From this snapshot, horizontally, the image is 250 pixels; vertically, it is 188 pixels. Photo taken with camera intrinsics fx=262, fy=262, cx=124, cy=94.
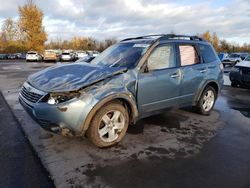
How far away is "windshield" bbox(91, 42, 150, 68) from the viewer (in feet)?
15.4

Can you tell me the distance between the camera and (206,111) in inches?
250

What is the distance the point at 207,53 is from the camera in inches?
244

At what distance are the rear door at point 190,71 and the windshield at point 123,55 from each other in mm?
951

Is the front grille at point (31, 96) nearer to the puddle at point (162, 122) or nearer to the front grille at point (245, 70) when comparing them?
the puddle at point (162, 122)

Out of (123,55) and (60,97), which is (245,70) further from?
(60,97)

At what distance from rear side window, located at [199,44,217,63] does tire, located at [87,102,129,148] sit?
2.69 meters

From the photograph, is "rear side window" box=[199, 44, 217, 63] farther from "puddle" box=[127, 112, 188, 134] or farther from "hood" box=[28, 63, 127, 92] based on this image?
"hood" box=[28, 63, 127, 92]

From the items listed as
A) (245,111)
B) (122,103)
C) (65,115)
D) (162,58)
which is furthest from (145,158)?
(245,111)

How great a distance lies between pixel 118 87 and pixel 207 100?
3027mm

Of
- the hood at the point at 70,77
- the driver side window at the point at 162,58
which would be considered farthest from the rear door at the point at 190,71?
the hood at the point at 70,77

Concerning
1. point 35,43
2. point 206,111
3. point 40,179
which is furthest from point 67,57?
point 40,179

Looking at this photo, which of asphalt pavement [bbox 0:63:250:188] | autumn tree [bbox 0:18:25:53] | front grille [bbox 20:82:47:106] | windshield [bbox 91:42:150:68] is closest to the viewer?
asphalt pavement [bbox 0:63:250:188]

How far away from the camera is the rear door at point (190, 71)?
537cm

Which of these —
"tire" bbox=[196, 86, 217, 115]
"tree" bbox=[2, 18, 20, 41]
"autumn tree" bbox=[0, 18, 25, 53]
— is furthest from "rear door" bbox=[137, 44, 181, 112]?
"tree" bbox=[2, 18, 20, 41]
